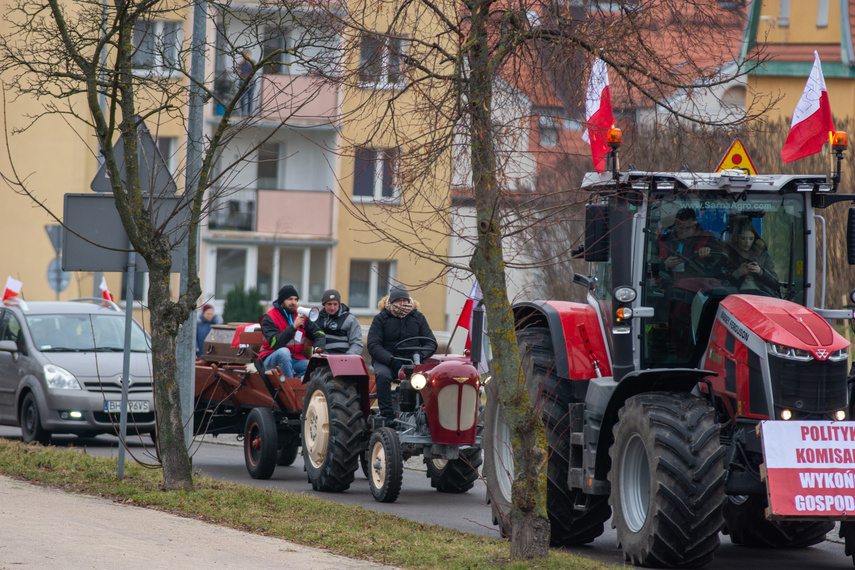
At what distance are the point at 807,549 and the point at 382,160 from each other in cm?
460

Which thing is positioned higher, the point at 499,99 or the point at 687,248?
the point at 499,99

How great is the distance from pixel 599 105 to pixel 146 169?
4832 mm

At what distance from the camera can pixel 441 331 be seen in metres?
36.1

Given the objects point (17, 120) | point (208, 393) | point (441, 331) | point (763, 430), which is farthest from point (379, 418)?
point (17, 120)

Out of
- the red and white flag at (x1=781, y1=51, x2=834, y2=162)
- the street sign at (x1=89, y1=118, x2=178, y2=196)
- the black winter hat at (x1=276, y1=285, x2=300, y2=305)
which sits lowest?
the black winter hat at (x1=276, y1=285, x2=300, y2=305)

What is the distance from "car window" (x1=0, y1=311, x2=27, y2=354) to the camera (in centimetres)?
1673

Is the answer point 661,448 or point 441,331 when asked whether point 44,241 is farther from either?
point 661,448

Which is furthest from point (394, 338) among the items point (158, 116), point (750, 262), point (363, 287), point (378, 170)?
point (363, 287)

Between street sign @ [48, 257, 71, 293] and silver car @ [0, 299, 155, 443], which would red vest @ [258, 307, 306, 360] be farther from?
street sign @ [48, 257, 71, 293]

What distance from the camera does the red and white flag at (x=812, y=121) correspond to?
9344 millimetres

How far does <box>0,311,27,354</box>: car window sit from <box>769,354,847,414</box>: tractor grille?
451 inches

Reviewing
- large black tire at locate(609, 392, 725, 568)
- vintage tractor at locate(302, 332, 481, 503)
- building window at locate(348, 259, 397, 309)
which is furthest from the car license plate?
building window at locate(348, 259, 397, 309)

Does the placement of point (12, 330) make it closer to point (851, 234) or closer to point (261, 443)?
point (261, 443)

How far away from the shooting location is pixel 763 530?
Result: 383 inches
